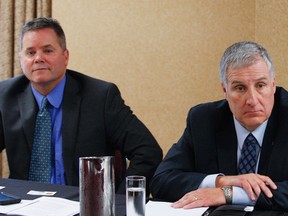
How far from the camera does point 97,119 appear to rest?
9.02 feet

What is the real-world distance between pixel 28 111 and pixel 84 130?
36 centimetres

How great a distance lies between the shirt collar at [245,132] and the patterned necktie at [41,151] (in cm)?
112

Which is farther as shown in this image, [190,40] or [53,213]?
[190,40]

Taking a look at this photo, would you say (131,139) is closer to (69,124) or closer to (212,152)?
(69,124)

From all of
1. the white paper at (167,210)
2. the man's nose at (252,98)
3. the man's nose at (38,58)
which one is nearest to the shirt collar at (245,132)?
the man's nose at (252,98)

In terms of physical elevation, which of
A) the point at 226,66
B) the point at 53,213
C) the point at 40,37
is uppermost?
Answer: the point at 40,37

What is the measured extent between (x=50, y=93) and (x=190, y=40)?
1539mm

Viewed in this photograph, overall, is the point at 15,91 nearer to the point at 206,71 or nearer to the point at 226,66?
the point at 226,66

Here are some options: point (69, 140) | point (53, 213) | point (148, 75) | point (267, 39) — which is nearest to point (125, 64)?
point (148, 75)

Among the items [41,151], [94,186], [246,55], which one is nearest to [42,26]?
[41,151]

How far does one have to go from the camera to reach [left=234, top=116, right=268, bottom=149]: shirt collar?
2137 mm

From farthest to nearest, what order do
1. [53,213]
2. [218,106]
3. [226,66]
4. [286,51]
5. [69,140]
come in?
[286,51]
[69,140]
[218,106]
[226,66]
[53,213]

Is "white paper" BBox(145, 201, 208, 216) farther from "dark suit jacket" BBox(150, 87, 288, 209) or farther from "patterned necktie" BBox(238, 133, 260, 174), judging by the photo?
"patterned necktie" BBox(238, 133, 260, 174)

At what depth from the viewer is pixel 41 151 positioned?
2.68m
